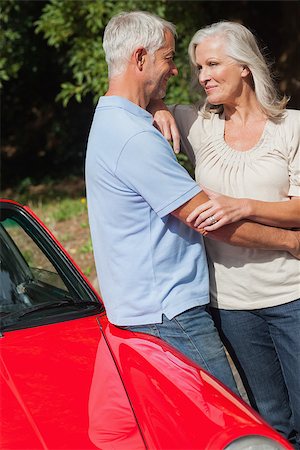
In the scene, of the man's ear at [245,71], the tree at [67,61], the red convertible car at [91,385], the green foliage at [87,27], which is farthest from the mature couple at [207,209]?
the green foliage at [87,27]

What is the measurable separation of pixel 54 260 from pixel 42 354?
64cm

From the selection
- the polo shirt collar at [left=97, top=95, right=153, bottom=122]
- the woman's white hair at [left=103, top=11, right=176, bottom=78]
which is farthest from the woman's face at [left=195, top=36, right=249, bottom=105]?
the polo shirt collar at [left=97, top=95, right=153, bottom=122]

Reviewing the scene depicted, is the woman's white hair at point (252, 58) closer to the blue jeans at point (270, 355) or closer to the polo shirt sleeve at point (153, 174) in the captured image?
the polo shirt sleeve at point (153, 174)

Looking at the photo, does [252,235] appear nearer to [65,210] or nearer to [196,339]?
[196,339]

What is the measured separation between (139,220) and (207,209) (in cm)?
23

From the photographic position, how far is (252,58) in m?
2.82

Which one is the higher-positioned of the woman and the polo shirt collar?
the polo shirt collar

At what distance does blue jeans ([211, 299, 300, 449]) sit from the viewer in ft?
9.24

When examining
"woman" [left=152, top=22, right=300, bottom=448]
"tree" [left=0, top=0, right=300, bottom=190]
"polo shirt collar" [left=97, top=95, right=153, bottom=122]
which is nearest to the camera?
"polo shirt collar" [left=97, top=95, right=153, bottom=122]

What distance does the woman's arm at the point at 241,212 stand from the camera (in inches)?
99.2

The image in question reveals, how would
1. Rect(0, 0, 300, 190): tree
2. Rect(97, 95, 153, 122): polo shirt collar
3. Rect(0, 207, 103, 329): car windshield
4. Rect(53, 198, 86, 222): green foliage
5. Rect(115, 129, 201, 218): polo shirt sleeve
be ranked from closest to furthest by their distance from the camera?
1. Rect(115, 129, 201, 218): polo shirt sleeve
2. Rect(97, 95, 153, 122): polo shirt collar
3. Rect(0, 207, 103, 329): car windshield
4. Rect(0, 0, 300, 190): tree
5. Rect(53, 198, 86, 222): green foliage

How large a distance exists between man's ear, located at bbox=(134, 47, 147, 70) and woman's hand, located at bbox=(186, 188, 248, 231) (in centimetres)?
50

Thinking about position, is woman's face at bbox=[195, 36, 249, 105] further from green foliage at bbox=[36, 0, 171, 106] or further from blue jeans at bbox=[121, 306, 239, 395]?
green foliage at bbox=[36, 0, 171, 106]

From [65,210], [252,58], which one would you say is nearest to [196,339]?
[252,58]
